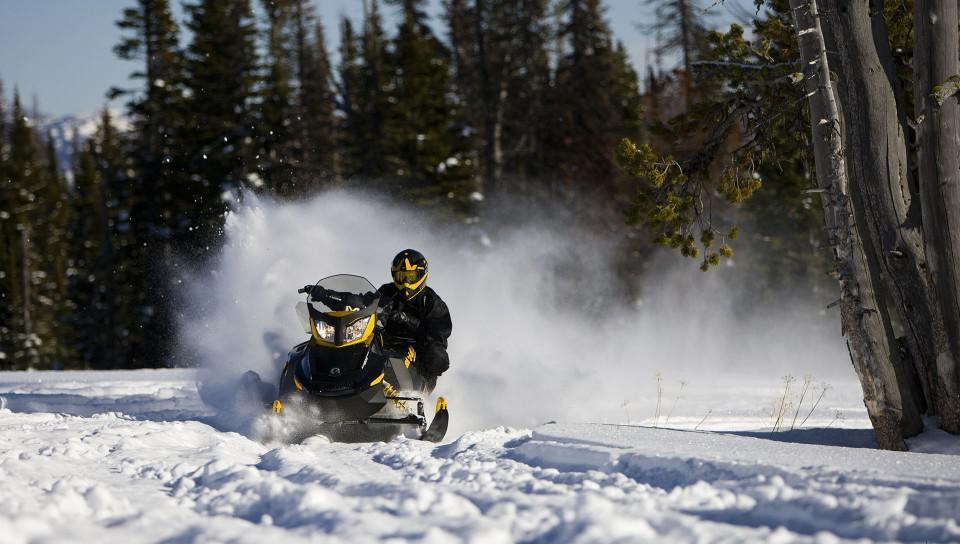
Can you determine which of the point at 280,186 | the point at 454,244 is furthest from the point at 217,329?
the point at 454,244

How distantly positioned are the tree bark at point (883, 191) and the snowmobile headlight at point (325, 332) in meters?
4.96

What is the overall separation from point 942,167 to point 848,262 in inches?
47.9

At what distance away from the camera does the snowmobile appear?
305 inches

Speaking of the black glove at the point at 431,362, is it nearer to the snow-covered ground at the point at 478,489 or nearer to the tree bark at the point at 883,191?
the snow-covered ground at the point at 478,489

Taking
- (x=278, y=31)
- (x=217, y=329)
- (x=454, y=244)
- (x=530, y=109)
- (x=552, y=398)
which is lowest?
(x=552, y=398)

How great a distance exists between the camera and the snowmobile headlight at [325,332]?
790cm

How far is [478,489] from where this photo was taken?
201 inches

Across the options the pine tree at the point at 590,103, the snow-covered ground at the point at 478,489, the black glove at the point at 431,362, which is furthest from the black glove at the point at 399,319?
the pine tree at the point at 590,103

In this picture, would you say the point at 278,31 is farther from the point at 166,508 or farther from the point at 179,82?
the point at 166,508

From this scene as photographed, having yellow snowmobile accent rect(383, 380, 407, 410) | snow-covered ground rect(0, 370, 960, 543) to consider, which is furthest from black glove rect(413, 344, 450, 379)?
snow-covered ground rect(0, 370, 960, 543)

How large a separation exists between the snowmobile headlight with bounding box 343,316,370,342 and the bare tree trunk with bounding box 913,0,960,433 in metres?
5.15

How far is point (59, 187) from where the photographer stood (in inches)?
2318

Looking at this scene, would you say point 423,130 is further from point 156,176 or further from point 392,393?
point 392,393

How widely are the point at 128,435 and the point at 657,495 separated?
4.86 m
